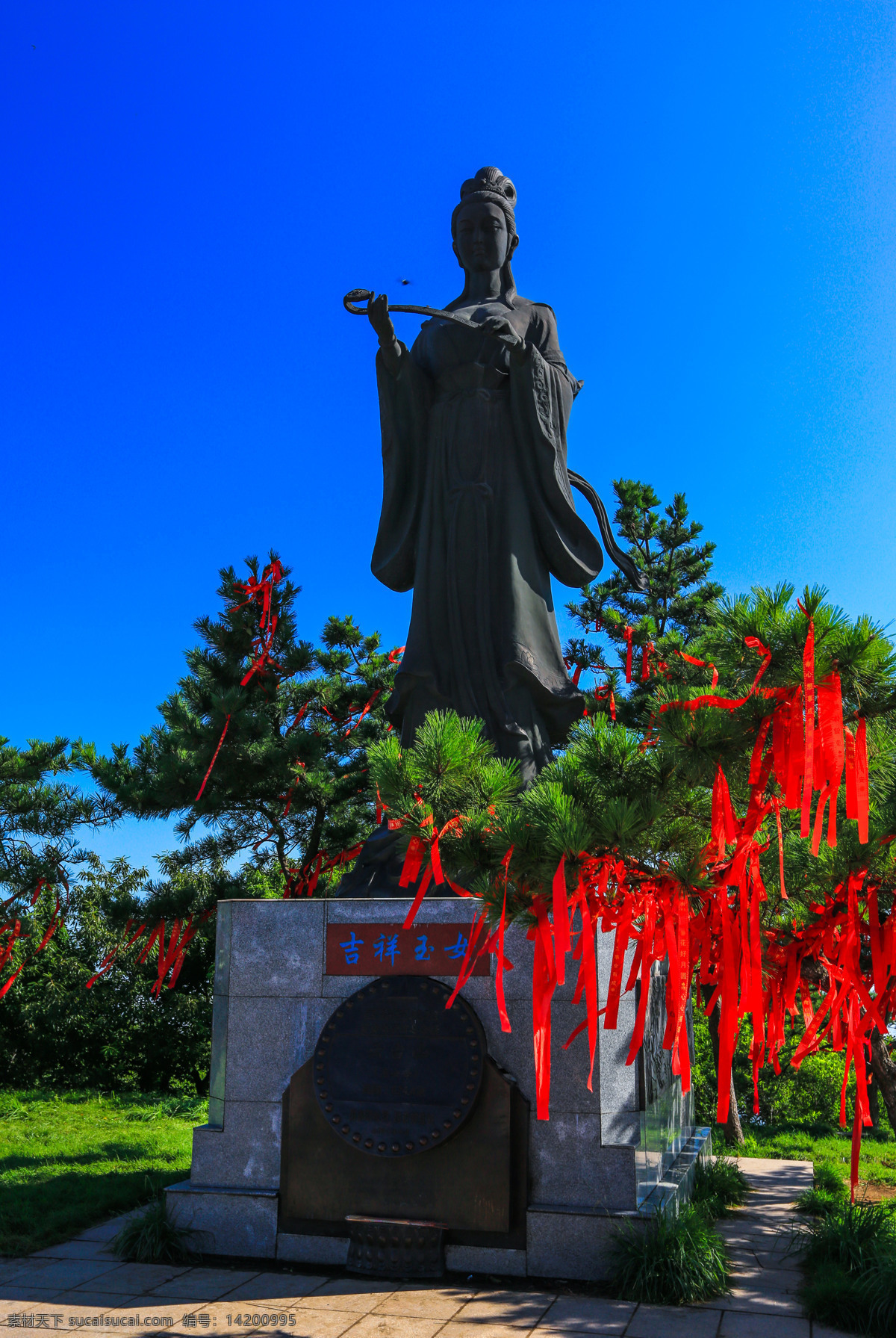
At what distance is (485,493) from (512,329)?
111cm

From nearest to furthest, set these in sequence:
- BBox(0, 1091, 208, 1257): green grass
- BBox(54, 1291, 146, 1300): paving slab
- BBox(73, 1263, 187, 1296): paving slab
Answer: BBox(54, 1291, 146, 1300): paving slab → BBox(73, 1263, 187, 1296): paving slab → BBox(0, 1091, 208, 1257): green grass

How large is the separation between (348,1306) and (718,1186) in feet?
9.89

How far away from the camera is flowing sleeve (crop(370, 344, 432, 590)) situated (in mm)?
7102

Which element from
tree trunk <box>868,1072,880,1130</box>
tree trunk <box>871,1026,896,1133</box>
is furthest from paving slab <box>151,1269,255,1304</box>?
tree trunk <box>868,1072,880,1130</box>

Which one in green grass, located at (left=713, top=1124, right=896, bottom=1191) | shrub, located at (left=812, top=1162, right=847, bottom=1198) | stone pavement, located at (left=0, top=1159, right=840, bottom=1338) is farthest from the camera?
green grass, located at (left=713, top=1124, right=896, bottom=1191)

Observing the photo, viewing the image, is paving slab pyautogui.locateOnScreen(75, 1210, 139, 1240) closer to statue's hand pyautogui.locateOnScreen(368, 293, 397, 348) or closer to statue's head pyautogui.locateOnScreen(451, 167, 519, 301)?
statue's hand pyautogui.locateOnScreen(368, 293, 397, 348)

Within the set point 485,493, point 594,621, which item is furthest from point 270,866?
point 485,493

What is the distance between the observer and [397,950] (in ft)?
16.9

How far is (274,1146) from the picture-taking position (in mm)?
5066

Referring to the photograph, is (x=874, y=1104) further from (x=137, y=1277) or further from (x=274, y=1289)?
(x=137, y=1277)

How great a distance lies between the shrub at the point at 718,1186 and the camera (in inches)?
237

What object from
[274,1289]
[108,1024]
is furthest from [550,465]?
[108,1024]

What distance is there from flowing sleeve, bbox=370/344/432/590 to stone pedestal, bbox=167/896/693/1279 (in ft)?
9.00

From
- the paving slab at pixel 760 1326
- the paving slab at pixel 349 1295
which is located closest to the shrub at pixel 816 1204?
the paving slab at pixel 760 1326
